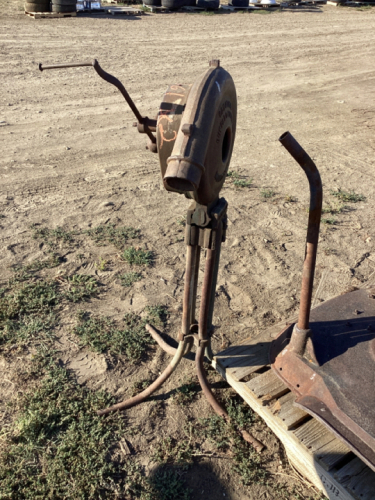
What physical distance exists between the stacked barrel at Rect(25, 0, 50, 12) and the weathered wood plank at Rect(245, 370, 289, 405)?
11299 mm

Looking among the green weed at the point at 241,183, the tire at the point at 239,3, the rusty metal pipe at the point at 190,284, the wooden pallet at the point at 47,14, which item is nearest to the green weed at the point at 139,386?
the rusty metal pipe at the point at 190,284

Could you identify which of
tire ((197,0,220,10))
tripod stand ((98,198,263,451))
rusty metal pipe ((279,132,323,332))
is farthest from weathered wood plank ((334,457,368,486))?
tire ((197,0,220,10))

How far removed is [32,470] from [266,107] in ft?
20.7

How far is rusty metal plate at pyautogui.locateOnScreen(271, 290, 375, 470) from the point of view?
89.5 inches

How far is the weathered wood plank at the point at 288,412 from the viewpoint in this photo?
250 centimetres

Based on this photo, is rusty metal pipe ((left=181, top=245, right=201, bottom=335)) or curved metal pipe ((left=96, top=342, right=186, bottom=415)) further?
curved metal pipe ((left=96, top=342, right=186, bottom=415))

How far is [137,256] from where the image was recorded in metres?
4.05

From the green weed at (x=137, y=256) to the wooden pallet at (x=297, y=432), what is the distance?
1265mm

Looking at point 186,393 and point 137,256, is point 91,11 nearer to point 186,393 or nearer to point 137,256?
point 137,256

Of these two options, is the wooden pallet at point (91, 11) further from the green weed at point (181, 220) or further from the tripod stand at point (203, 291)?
the tripod stand at point (203, 291)

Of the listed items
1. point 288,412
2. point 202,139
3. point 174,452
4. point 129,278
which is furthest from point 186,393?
point 202,139

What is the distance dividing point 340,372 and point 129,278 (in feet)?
6.13

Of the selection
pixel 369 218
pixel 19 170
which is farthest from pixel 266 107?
pixel 19 170

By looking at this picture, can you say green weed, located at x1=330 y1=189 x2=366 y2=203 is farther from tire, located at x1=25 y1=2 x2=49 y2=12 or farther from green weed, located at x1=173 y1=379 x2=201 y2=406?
tire, located at x1=25 y1=2 x2=49 y2=12
